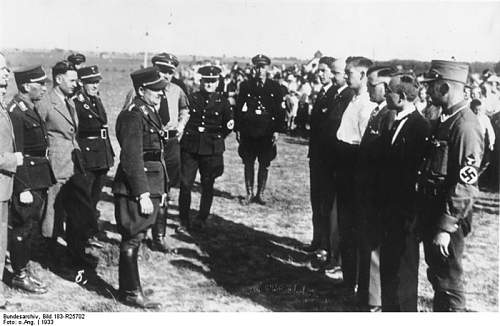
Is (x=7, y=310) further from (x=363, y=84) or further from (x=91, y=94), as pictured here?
(x=363, y=84)

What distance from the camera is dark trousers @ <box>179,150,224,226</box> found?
274 inches

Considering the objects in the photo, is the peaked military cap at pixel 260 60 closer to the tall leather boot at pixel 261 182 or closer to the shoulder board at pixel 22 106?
the tall leather boot at pixel 261 182

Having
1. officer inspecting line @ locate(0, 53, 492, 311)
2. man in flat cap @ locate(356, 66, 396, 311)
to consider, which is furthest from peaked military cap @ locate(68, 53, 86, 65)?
man in flat cap @ locate(356, 66, 396, 311)

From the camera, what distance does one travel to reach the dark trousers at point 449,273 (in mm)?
3801

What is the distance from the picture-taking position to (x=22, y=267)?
500cm

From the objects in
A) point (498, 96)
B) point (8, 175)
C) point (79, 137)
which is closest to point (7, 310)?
point (8, 175)

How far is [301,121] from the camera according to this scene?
1667 centimetres

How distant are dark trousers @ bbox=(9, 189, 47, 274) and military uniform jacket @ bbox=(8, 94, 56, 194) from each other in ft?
0.34

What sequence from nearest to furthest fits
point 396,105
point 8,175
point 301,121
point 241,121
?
point 396,105
point 8,175
point 241,121
point 301,121

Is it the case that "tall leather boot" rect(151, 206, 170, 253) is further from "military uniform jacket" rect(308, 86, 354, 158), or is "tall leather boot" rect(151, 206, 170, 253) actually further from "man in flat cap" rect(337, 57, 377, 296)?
"man in flat cap" rect(337, 57, 377, 296)

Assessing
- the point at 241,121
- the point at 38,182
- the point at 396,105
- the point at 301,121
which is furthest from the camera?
the point at 301,121

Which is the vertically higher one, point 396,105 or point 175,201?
point 396,105

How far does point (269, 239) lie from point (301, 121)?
33.1ft

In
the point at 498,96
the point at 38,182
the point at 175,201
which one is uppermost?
the point at 498,96
